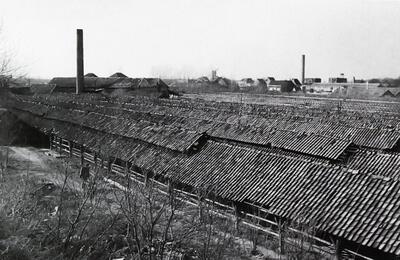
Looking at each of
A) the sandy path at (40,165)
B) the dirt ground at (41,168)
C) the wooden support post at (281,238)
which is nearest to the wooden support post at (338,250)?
the wooden support post at (281,238)

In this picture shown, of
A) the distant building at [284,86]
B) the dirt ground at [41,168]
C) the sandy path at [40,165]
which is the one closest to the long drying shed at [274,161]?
the dirt ground at [41,168]

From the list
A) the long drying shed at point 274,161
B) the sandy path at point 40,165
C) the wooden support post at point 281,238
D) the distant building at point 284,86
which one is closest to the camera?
the long drying shed at point 274,161

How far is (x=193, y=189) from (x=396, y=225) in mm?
8708

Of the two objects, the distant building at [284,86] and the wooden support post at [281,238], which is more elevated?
the distant building at [284,86]

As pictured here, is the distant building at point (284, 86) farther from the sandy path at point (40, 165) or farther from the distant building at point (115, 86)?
the sandy path at point (40, 165)

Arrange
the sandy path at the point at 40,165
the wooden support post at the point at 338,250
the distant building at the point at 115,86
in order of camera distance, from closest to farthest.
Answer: the wooden support post at the point at 338,250
the sandy path at the point at 40,165
the distant building at the point at 115,86

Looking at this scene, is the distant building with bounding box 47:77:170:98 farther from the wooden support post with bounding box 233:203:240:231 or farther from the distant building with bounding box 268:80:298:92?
the wooden support post with bounding box 233:203:240:231

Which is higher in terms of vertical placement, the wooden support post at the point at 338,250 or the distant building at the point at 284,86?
the distant building at the point at 284,86

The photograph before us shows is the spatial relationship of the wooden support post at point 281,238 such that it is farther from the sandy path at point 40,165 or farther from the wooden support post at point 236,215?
the sandy path at point 40,165

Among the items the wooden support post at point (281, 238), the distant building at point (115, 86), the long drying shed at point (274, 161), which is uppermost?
the distant building at point (115, 86)

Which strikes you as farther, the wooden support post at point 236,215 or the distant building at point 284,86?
the distant building at point 284,86

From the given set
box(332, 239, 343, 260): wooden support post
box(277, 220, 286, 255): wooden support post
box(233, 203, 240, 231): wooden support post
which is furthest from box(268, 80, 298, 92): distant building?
box(332, 239, 343, 260): wooden support post

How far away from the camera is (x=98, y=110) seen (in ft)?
111

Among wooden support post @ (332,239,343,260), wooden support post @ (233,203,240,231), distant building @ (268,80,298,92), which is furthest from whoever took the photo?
distant building @ (268,80,298,92)
